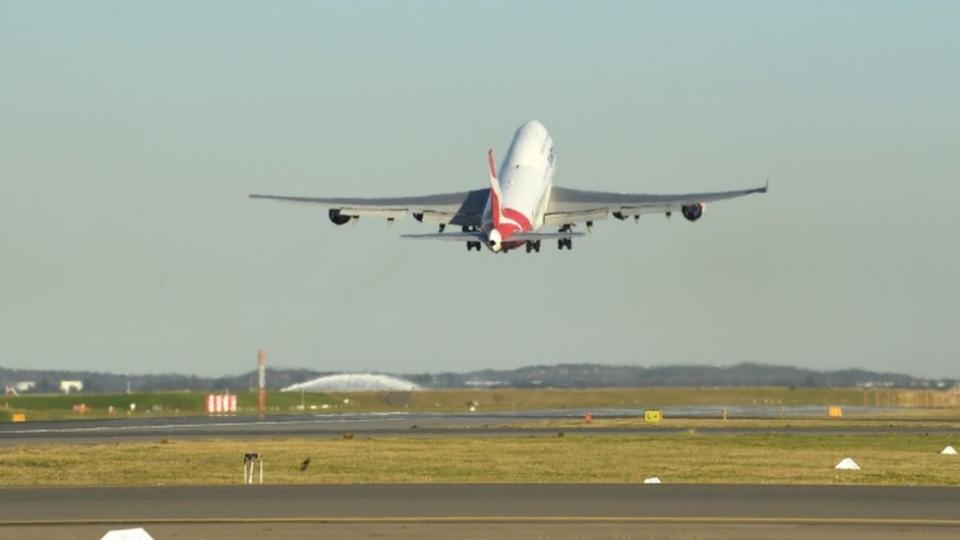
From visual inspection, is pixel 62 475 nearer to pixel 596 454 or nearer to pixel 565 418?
pixel 596 454

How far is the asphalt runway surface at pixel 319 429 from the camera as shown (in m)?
81.7

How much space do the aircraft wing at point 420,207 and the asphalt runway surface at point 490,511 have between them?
1800 inches

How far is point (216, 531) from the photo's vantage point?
35.0 m

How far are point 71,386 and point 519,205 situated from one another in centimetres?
9522

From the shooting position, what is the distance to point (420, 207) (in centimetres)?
9469

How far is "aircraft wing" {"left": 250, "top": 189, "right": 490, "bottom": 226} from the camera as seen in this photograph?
3637 inches

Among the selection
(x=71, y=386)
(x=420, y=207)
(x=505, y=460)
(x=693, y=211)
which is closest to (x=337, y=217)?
(x=420, y=207)

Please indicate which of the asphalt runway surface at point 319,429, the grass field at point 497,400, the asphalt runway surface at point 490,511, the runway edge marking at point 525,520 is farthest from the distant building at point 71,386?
the runway edge marking at point 525,520

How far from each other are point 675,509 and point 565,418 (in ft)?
221

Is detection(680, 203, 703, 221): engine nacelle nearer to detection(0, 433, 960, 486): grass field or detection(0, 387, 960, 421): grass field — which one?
detection(0, 433, 960, 486): grass field

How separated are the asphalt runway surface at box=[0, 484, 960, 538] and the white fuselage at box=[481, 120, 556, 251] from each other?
137ft

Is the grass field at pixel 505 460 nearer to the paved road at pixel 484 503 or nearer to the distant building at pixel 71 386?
the paved road at pixel 484 503

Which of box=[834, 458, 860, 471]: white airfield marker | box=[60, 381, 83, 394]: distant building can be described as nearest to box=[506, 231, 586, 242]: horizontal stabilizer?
box=[834, 458, 860, 471]: white airfield marker

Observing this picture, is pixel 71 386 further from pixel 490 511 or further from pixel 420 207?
pixel 490 511
